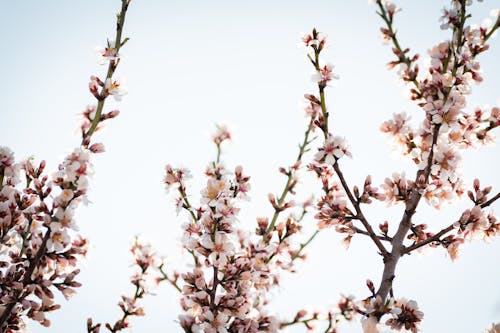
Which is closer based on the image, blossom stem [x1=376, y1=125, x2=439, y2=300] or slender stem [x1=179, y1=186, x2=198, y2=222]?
blossom stem [x1=376, y1=125, x2=439, y2=300]

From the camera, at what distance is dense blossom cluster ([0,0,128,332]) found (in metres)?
2.44

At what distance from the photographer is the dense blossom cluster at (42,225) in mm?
2436

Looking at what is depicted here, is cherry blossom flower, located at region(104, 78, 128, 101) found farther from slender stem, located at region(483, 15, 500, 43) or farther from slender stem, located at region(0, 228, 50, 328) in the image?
slender stem, located at region(483, 15, 500, 43)

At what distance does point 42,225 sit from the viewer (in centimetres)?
260

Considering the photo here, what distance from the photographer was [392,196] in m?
2.83

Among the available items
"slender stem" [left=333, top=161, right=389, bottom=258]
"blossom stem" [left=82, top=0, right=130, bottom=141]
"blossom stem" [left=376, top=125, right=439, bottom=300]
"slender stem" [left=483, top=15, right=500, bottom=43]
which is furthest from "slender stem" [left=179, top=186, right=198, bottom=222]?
"slender stem" [left=483, top=15, right=500, bottom=43]

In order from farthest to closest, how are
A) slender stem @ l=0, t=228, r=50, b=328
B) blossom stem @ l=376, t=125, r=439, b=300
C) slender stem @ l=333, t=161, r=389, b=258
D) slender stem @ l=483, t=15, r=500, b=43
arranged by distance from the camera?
slender stem @ l=483, t=15, r=500, b=43 → slender stem @ l=333, t=161, r=389, b=258 → blossom stem @ l=376, t=125, r=439, b=300 → slender stem @ l=0, t=228, r=50, b=328

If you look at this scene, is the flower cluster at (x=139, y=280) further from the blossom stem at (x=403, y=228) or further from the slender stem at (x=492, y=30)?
the slender stem at (x=492, y=30)

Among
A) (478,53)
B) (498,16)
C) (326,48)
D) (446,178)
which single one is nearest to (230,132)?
(326,48)

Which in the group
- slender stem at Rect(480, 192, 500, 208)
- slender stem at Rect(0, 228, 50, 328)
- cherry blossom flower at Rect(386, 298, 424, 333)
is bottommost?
slender stem at Rect(0, 228, 50, 328)

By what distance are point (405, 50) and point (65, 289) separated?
2762 millimetres

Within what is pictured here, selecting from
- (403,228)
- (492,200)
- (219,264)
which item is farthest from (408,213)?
(219,264)

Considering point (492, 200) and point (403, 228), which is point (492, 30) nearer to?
point (492, 200)

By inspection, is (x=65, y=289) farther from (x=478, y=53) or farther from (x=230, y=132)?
(x=478, y=53)
